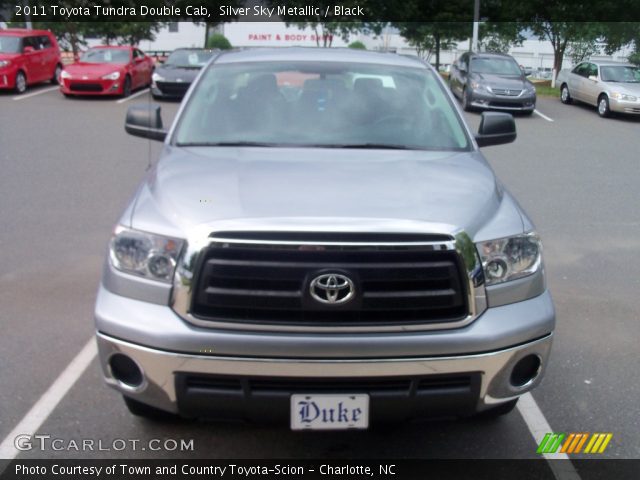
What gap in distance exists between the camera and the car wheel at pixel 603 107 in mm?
17219

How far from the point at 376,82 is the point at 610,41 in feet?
81.6

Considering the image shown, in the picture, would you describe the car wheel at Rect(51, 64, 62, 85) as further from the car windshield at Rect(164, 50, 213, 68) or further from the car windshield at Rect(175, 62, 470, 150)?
the car windshield at Rect(175, 62, 470, 150)

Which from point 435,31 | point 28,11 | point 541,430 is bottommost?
point 541,430

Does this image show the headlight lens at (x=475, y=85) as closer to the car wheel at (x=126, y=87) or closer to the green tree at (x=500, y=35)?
the car wheel at (x=126, y=87)

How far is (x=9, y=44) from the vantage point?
60.5ft

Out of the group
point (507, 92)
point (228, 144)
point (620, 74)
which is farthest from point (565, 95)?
point (228, 144)

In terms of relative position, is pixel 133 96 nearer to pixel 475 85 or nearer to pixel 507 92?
pixel 475 85

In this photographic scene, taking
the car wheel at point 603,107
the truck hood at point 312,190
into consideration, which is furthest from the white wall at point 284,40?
the truck hood at point 312,190

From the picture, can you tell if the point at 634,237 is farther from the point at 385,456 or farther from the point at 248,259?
the point at 248,259

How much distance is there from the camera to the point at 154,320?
8.89 feet

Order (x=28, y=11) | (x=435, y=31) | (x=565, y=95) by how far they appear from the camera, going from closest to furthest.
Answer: (x=565, y=95) < (x=28, y=11) < (x=435, y=31)

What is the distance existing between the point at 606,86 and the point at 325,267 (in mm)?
16981

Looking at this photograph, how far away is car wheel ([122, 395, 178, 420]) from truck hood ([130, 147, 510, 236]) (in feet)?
2.97

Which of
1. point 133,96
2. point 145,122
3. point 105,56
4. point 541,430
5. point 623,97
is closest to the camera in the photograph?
point 541,430
